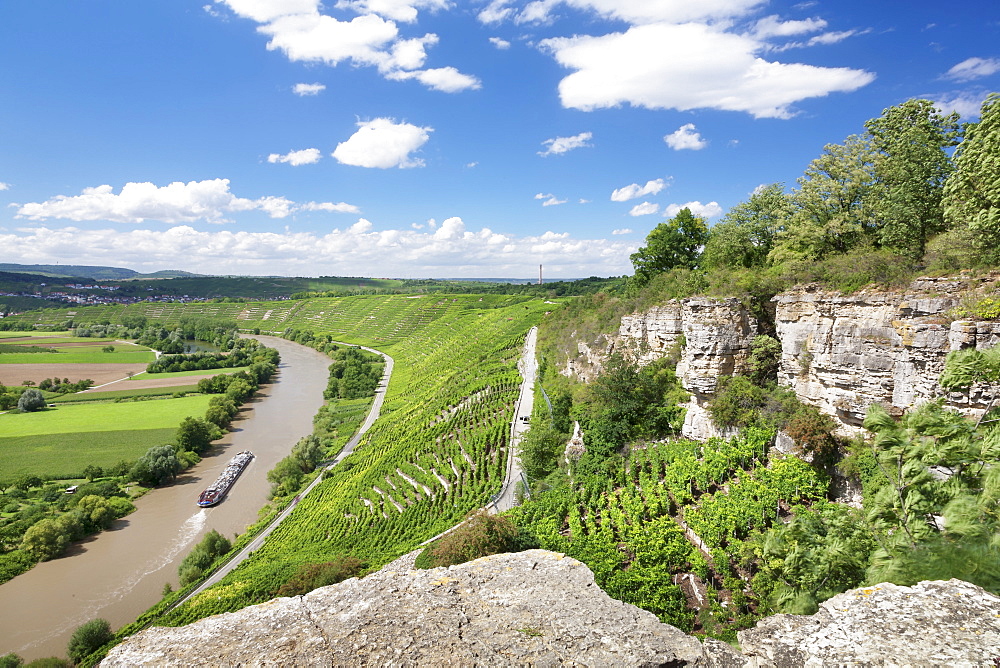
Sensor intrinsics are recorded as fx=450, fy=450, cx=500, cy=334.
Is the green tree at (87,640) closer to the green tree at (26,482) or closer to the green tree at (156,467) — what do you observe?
the green tree at (156,467)

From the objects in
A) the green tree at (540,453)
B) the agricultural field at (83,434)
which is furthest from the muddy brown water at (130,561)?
the green tree at (540,453)

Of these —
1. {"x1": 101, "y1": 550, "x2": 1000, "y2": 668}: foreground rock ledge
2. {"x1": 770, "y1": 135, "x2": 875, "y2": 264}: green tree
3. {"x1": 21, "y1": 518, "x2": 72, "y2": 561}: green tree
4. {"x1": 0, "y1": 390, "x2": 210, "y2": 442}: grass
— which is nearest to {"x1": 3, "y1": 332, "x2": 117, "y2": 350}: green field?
{"x1": 0, "y1": 390, "x2": 210, "y2": 442}: grass

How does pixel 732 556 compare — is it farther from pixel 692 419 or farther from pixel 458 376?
pixel 458 376

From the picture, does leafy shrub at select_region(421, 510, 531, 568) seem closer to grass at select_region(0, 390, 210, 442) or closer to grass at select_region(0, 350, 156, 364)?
grass at select_region(0, 390, 210, 442)

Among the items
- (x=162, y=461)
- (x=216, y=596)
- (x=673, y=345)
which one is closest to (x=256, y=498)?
(x=162, y=461)

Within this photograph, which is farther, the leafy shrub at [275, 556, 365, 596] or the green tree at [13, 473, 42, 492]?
the green tree at [13, 473, 42, 492]

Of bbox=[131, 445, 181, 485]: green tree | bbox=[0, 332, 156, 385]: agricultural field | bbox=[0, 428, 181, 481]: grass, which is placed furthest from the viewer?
bbox=[0, 332, 156, 385]: agricultural field

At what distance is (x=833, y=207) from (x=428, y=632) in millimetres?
24085

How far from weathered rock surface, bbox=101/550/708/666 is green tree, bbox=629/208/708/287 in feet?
94.2

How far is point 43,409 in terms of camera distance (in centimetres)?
6675

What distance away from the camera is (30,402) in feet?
216

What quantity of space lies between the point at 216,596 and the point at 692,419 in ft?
87.0

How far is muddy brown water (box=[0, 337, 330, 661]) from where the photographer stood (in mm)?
26906

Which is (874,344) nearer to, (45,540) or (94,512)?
(45,540)
